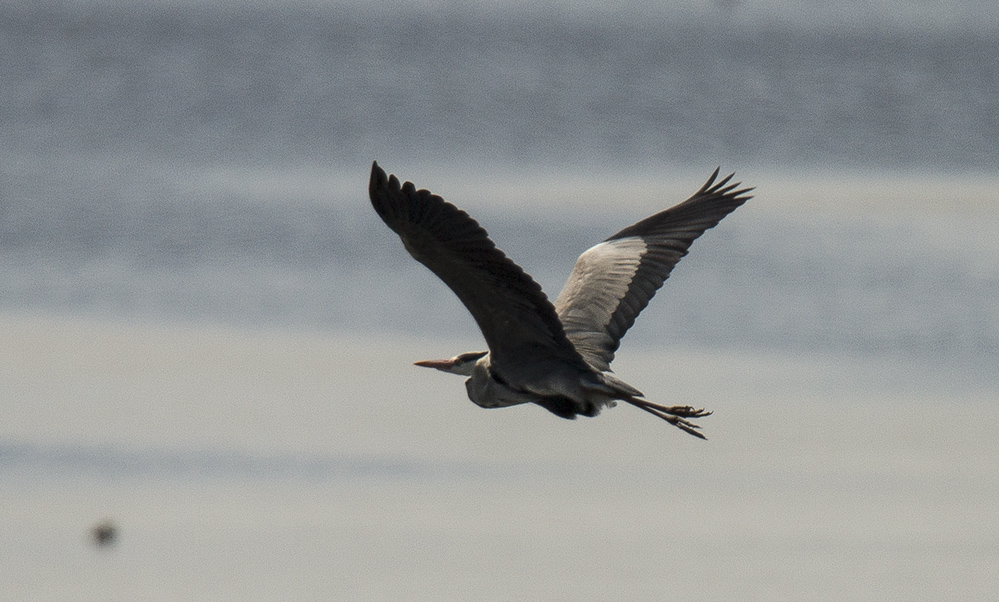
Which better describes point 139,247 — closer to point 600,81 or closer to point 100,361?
point 100,361

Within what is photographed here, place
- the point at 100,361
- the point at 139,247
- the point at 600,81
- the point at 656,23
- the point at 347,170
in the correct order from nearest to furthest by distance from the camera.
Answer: the point at 100,361 < the point at 139,247 < the point at 347,170 < the point at 600,81 < the point at 656,23

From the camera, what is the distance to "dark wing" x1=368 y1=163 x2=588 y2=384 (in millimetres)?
4301

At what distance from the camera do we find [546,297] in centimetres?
464

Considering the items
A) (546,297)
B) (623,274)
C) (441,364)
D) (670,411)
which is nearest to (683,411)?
(670,411)

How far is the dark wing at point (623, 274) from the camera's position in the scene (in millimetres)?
5727

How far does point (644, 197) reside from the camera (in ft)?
39.4

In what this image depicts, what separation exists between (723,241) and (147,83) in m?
5.99

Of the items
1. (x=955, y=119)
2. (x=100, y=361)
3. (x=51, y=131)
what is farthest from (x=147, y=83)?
(x=955, y=119)

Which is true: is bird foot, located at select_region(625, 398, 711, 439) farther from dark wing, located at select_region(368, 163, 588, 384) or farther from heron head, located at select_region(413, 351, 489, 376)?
heron head, located at select_region(413, 351, 489, 376)

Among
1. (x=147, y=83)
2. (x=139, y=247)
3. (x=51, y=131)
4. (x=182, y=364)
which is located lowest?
(x=182, y=364)

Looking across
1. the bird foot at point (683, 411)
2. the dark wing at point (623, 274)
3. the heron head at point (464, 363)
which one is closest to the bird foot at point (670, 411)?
the bird foot at point (683, 411)

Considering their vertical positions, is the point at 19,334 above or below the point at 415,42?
below

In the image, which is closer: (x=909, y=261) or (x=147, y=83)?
(x=909, y=261)

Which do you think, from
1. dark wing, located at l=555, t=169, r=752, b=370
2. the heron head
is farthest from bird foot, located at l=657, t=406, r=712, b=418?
the heron head
